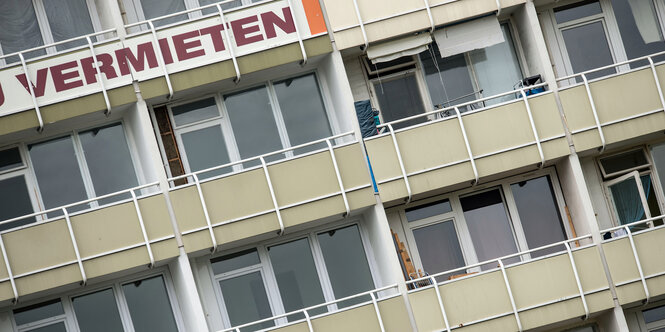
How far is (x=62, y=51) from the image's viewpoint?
21016 millimetres

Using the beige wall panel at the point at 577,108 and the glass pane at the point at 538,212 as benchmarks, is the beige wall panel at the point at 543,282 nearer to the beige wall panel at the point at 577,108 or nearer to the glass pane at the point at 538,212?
the glass pane at the point at 538,212

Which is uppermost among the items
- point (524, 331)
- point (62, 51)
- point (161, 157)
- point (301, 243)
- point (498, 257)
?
point (62, 51)

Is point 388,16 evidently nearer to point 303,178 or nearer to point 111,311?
point 303,178

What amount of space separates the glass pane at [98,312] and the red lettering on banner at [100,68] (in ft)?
13.7

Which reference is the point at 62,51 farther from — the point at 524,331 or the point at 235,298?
the point at 524,331

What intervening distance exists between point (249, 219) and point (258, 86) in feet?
9.97

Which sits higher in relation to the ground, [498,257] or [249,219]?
[249,219]

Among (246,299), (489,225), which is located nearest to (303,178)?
(246,299)

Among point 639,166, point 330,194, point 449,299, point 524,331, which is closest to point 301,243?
point 330,194

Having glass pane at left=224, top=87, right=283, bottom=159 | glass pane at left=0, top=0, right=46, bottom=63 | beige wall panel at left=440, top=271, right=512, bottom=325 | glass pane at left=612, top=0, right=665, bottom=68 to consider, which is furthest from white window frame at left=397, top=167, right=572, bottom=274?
glass pane at left=0, top=0, right=46, bottom=63

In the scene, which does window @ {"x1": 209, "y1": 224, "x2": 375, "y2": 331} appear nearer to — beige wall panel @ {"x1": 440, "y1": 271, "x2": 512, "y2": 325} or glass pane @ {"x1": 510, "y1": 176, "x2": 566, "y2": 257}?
beige wall panel @ {"x1": 440, "y1": 271, "x2": 512, "y2": 325}

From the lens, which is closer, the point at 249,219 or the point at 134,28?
the point at 249,219

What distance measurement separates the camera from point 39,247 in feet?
65.9

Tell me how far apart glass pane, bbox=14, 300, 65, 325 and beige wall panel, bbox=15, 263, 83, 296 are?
1208mm
